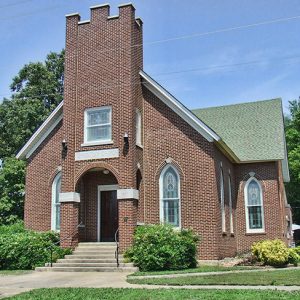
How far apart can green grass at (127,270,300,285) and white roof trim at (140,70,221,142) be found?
6.83m

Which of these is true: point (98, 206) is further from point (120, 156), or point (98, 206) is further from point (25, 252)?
point (25, 252)

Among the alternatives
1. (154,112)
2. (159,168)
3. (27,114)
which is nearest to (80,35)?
(154,112)

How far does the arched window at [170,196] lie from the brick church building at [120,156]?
0.14 ft

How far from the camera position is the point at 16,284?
14.0 m

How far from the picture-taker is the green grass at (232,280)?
1261 centimetres

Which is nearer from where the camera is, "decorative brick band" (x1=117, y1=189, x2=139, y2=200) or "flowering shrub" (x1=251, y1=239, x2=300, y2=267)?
"flowering shrub" (x1=251, y1=239, x2=300, y2=267)

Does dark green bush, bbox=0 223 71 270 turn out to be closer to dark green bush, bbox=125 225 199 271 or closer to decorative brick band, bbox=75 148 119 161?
dark green bush, bbox=125 225 199 271

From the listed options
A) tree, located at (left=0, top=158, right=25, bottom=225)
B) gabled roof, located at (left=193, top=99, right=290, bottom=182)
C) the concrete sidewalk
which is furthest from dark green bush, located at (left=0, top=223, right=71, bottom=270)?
tree, located at (left=0, top=158, right=25, bottom=225)

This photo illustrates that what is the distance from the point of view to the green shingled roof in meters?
24.2

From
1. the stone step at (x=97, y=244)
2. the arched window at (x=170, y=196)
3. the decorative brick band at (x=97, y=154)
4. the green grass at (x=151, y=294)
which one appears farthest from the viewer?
the arched window at (x=170, y=196)

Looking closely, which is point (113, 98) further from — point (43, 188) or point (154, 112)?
point (43, 188)

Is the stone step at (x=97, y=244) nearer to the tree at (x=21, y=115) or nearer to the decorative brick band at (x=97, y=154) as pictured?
the decorative brick band at (x=97, y=154)

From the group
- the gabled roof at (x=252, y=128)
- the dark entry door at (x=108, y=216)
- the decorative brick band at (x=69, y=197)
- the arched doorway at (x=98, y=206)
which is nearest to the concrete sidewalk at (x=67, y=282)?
the decorative brick band at (x=69, y=197)

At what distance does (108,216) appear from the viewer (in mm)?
21328
